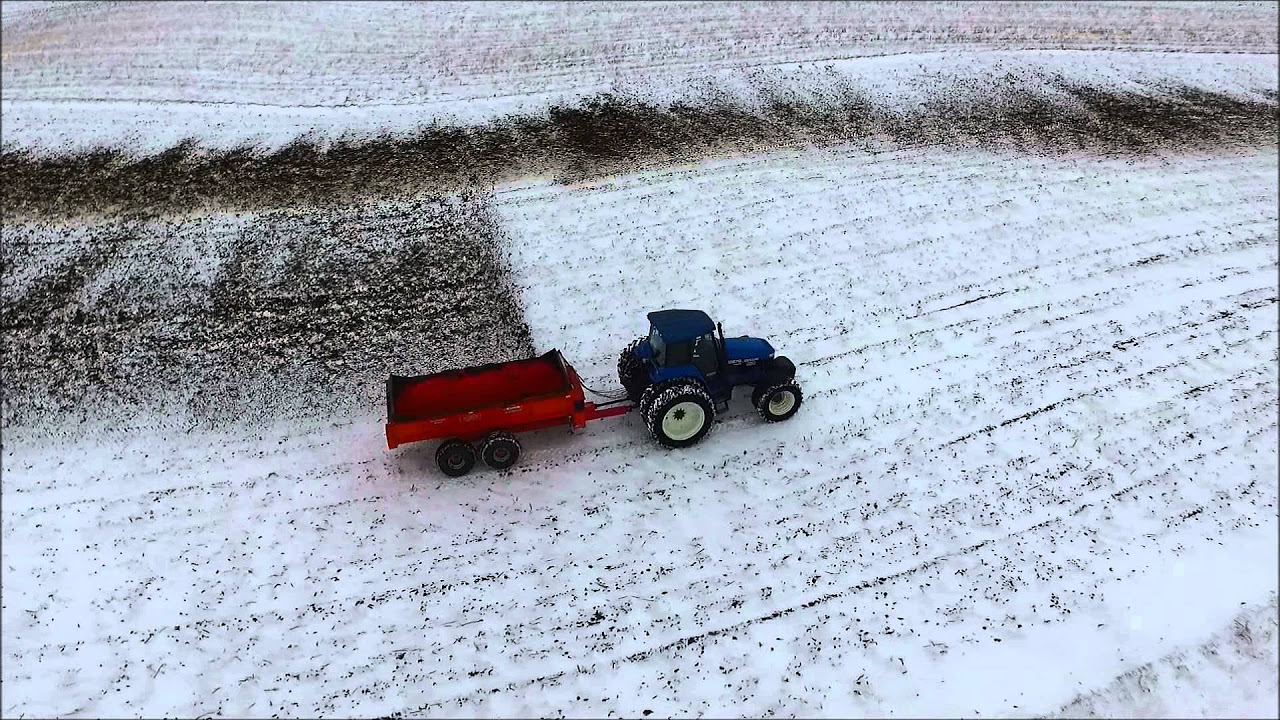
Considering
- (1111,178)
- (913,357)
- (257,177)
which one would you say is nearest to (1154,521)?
(913,357)

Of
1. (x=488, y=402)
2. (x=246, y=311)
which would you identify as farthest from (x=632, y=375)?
(x=246, y=311)

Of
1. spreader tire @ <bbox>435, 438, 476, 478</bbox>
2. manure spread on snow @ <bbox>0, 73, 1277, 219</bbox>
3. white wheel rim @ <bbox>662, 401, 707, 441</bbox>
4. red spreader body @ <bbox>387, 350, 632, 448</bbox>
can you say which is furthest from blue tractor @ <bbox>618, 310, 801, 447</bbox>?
manure spread on snow @ <bbox>0, 73, 1277, 219</bbox>

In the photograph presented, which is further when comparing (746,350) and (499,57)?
(499,57)

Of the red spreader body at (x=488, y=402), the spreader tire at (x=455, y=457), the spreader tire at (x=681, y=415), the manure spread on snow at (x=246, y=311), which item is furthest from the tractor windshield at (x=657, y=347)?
the manure spread on snow at (x=246, y=311)

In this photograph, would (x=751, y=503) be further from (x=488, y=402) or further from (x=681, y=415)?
(x=488, y=402)

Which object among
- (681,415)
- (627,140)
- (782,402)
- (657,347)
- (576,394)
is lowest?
(782,402)

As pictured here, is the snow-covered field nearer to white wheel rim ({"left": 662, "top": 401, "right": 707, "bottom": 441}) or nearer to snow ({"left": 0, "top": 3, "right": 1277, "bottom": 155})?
white wheel rim ({"left": 662, "top": 401, "right": 707, "bottom": 441})
